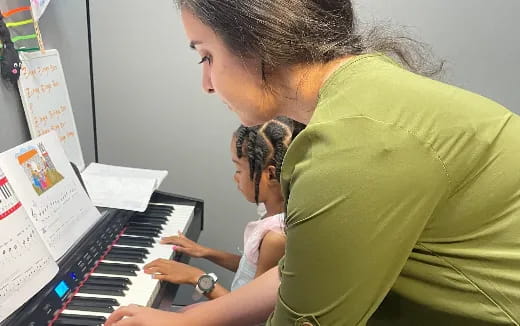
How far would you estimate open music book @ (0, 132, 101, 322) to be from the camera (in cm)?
93

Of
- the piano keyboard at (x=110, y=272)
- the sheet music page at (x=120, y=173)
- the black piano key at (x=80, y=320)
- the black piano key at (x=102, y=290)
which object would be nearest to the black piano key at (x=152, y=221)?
the piano keyboard at (x=110, y=272)

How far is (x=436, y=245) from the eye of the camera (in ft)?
1.86

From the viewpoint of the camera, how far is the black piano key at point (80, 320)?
97 centimetres

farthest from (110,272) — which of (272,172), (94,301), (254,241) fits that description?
(272,172)

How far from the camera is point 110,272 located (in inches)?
46.0

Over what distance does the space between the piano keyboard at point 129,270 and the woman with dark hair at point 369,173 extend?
53 cm

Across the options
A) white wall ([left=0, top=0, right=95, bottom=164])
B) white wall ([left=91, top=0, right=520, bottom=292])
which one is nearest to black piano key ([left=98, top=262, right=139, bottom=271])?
white wall ([left=0, top=0, right=95, bottom=164])

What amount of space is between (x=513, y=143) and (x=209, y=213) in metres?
1.47

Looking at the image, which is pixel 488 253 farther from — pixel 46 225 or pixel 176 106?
pixel 176 106

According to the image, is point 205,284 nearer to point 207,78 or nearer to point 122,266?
point 122,266

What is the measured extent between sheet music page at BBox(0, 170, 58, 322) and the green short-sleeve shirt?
560 millimetres

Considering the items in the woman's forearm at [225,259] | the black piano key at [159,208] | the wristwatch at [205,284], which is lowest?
the woman's forearm at [225,259]

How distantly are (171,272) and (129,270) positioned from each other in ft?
0.32

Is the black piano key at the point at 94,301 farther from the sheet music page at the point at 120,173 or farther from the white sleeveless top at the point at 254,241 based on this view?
the sheet music page at the point at 120,173
